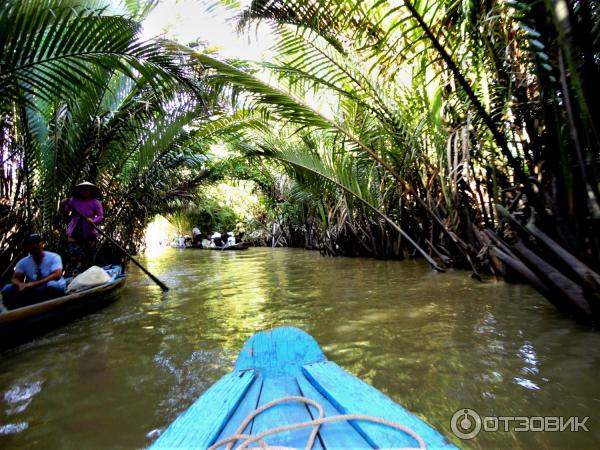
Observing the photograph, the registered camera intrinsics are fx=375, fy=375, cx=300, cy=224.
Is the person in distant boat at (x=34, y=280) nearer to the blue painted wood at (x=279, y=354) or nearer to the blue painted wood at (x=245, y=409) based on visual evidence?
the blue painted wood at (x=279, y=354)

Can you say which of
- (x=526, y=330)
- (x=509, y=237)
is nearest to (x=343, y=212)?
(x=509, y=237)

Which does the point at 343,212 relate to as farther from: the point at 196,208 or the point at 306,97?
the point at 196,208

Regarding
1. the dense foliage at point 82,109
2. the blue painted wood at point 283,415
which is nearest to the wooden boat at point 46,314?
the dense foliage at point 82,109

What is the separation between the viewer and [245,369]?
1723 mm

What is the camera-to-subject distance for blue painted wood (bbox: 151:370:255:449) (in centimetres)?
110

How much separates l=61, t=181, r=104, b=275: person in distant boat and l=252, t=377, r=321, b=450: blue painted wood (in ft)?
17.6

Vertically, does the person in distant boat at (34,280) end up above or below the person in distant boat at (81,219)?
below

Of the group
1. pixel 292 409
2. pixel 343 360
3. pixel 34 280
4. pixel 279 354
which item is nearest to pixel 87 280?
pixel 34 280

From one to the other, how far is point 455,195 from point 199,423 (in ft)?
16.1

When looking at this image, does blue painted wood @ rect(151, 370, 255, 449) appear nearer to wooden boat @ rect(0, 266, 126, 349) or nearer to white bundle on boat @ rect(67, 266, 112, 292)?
wooden boat @ rect(0, 266, 126, 349)

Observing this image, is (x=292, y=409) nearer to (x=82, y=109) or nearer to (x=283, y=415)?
(x=283, y=415)

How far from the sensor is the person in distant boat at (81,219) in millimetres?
5969

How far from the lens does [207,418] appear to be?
124 centimetres

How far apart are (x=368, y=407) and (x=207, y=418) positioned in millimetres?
541
